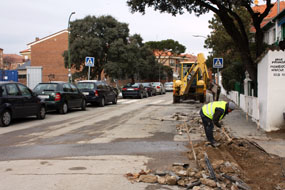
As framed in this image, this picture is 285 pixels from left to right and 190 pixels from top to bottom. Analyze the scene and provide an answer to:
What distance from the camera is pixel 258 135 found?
29.9 ft

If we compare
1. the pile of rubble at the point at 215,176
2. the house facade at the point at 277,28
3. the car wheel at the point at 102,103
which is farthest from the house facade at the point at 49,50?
the pile of rubble at the point at 215,176

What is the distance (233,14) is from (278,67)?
535 centimetres

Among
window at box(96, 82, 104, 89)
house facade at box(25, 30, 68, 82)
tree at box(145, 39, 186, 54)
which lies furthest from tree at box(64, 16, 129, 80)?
tree at box(145, 39, 186, 54)

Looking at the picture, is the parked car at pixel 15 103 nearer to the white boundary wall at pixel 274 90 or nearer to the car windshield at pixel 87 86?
the car windshield at pixel 87 86

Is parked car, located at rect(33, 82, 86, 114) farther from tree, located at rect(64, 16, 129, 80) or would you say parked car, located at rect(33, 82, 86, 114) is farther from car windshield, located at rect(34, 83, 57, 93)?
tree, located at rect(64, 16, 129, 80)

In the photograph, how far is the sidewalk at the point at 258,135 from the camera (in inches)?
290

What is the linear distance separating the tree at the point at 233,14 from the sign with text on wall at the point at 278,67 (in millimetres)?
3790

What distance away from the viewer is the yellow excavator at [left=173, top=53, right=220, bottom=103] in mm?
20781

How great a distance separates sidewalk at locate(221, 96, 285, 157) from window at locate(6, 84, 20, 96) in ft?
25.0

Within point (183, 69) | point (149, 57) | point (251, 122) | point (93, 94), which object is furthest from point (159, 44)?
point (251, 122)

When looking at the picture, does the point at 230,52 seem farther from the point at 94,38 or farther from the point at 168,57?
the point at 168,57

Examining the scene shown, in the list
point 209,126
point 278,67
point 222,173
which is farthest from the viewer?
point 278,67

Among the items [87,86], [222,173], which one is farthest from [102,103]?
[222,173]

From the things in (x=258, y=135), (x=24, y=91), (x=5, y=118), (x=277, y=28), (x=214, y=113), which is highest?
(x=277, y=28)
